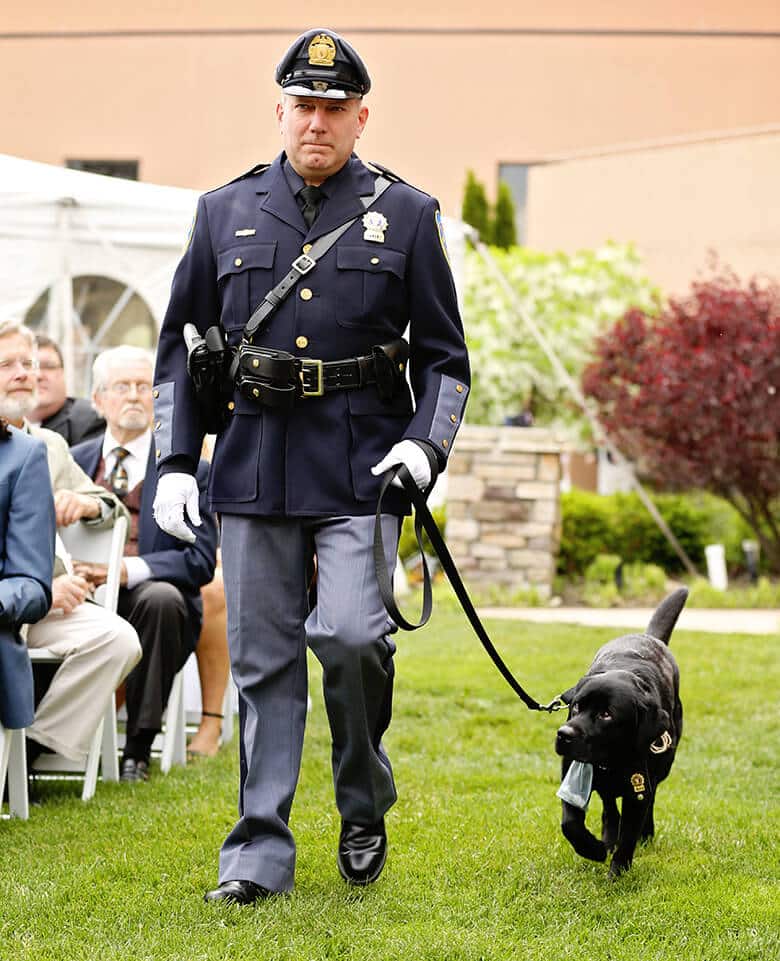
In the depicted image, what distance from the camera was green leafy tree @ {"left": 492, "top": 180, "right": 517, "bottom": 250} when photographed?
27.0 m

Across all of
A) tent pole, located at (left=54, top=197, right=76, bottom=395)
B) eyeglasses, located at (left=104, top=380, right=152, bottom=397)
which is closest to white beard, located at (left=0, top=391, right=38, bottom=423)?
eyeglasses, located at (left=104, top=380, right=152, bottom=397)

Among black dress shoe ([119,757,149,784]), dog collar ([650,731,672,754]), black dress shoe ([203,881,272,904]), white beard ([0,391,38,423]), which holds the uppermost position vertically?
white beard ([0,391,38,423])

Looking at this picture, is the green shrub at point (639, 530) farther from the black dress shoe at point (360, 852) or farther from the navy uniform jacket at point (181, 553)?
the black dress shoe at point (360, 852)

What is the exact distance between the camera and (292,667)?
385 centimetres

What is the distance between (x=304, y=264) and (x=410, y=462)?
1.81 feet

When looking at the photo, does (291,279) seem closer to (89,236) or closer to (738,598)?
(89,236)

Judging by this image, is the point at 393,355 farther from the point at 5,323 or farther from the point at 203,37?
the point at 203,37

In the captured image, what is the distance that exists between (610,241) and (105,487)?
54.7 feet

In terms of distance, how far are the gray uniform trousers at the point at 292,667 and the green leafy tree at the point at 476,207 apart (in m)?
23.5

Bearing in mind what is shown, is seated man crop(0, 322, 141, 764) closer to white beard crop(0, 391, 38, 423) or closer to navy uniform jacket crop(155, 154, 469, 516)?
white beard crop(0, 391, 38, 423)

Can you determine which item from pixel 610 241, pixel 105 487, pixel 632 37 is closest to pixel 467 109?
pixel 632 37

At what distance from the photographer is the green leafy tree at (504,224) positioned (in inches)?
1062

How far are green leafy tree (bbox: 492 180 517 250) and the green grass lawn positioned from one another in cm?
2100

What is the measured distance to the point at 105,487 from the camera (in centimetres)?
596
